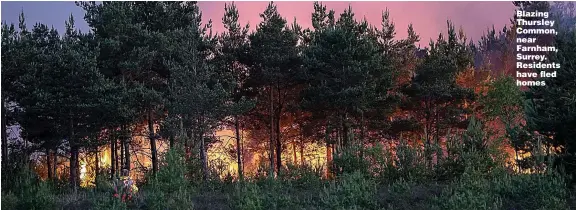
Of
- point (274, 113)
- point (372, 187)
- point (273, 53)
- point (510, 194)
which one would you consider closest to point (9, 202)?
point (372, 187)

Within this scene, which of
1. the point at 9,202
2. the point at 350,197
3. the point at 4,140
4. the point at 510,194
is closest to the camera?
the point at 350,197

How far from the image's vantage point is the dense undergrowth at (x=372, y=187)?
43.7 ft

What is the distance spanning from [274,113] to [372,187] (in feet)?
58.7

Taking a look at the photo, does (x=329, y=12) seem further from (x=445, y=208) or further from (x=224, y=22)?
(x=445, y=208)

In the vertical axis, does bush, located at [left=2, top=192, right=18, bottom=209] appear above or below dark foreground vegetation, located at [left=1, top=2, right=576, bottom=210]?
below

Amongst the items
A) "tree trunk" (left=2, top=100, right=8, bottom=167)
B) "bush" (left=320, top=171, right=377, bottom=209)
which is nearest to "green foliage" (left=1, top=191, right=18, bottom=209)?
"tree trunk" (left=2, top=100, right=8, bottom=167)

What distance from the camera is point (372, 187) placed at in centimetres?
1587

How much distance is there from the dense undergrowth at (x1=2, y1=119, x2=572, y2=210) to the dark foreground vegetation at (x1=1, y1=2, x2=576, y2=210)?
70 mm

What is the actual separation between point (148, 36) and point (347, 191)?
16.7 meters

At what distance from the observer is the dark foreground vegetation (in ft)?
48.0

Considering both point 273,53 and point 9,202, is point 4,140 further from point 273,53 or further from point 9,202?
point 273,53

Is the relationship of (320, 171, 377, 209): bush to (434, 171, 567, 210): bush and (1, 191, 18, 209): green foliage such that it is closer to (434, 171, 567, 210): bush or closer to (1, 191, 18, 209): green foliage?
(434, 171, 567, 210): bush

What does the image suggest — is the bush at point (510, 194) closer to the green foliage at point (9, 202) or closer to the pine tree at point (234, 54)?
the green foliage at point (9, 202)

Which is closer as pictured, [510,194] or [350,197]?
[350,197]
